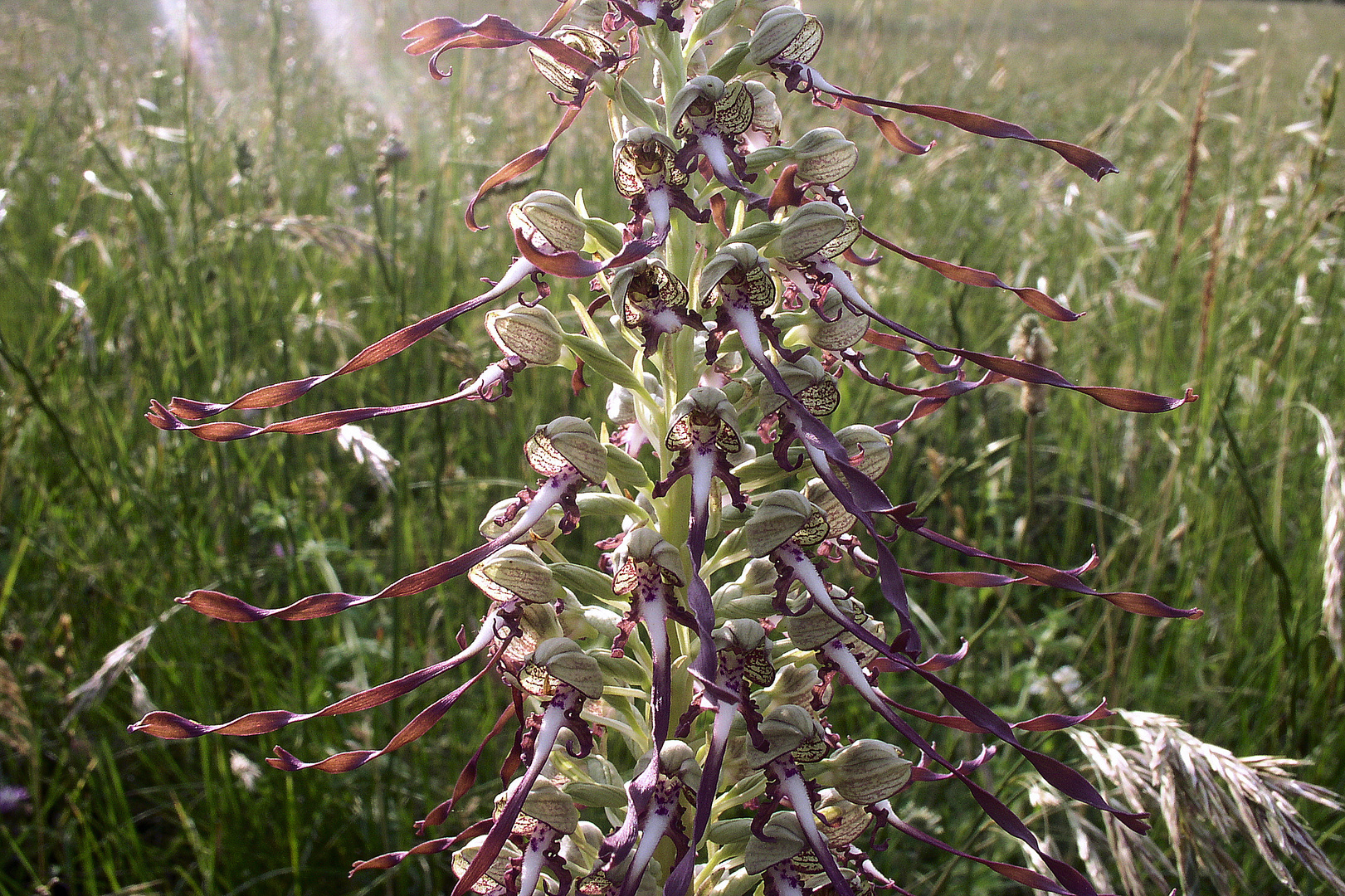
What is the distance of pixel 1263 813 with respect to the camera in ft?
4.86

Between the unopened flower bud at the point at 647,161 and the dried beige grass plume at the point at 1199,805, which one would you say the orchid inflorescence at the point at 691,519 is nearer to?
the unopened flower bud at the point at 647,161

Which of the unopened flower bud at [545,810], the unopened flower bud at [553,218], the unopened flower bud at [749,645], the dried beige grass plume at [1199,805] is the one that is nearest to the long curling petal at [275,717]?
the unopened flower bud at [545,810]

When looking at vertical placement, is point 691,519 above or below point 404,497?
above

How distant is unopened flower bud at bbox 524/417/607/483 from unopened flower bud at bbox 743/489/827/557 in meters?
0.22

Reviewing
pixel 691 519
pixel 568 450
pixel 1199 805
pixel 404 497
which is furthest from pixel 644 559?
pixel 404 497

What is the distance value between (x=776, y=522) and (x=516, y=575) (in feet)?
1.15

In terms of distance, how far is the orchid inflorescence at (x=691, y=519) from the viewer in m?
1.13

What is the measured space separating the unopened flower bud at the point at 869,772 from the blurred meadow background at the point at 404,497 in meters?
0.65

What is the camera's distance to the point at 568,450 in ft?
4.00

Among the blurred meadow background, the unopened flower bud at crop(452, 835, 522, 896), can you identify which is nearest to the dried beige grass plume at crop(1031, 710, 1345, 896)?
the blurred meadow background

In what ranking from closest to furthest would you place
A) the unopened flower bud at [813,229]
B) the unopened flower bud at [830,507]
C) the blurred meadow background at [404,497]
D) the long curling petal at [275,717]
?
the long curling petal at [275,717] < the unopened flower bud at [813,229] < the unopened flower bud at [830,507] < the blurred meadow background at [404,497]

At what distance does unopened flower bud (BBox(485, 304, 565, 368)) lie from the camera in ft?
4.18

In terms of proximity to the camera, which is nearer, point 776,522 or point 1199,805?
point 776,522

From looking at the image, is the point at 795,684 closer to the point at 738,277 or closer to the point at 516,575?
the point at 516,575
